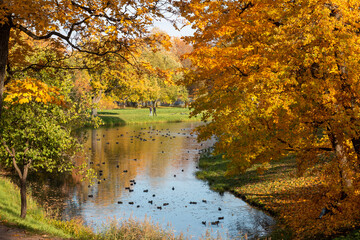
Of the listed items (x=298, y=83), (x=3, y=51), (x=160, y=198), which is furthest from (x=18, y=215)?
(x=298, y=83)

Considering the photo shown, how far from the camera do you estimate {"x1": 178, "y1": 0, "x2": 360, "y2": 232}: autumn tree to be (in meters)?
10.4

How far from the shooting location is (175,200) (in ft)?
67.7

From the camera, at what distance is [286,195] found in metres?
18.7

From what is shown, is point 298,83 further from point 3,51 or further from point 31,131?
point 31,131

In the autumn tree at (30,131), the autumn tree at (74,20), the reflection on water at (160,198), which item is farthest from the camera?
the reflection on water at (160,198)

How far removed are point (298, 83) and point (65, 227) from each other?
983cm

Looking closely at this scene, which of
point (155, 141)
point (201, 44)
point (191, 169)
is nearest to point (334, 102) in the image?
point (201, 44)

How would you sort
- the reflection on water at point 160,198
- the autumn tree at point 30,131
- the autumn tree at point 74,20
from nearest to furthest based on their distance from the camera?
the autumn tree at point 74,20, the autumn tree at point 30,131, the reflection on water at point 160,198

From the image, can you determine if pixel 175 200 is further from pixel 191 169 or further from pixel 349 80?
pixel 349 80

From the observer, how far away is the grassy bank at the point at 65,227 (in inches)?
471

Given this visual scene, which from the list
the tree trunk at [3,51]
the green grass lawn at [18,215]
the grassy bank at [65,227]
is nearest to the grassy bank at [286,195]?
the grassy bank at [65,227]

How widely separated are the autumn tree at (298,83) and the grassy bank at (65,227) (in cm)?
473

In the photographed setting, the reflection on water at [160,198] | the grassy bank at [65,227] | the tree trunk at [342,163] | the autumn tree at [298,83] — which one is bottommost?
the reflection on water at [160,198]

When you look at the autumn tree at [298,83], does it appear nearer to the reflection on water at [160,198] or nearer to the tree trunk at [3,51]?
the reflection on water at [160,198]
